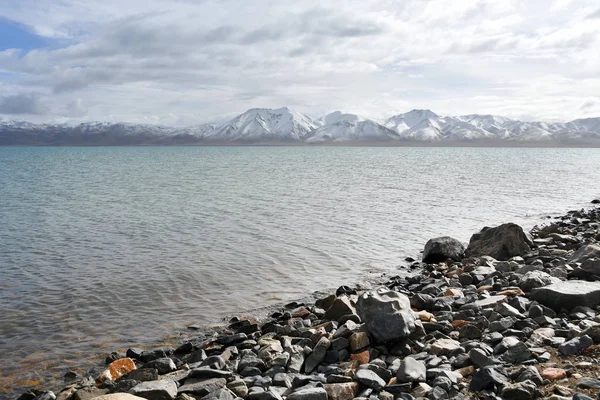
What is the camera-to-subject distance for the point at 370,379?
23.7ft

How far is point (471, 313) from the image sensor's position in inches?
401

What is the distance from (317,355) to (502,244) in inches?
457

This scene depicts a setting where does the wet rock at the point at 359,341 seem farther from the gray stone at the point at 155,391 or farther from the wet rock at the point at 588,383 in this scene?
the wet rock at the point at 588,383

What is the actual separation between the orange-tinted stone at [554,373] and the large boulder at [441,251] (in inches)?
463

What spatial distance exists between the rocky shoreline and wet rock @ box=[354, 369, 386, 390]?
0.6 inches

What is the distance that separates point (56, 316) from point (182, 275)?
4.48 meters

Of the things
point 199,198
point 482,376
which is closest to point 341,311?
point 482,376

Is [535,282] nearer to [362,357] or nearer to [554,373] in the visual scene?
[554,373]

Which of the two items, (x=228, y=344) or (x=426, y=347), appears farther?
(x=228, y=344)

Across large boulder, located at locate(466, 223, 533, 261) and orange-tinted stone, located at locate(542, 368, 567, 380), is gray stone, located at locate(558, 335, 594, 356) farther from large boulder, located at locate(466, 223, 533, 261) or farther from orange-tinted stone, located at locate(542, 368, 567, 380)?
large boulder, located at locate(466, 223, 533, 261)

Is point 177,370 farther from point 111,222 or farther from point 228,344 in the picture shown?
point 111,222

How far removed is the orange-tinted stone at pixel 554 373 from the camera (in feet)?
21.9

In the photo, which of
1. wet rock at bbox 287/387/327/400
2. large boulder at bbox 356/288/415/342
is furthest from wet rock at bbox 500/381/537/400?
large boulder at bbox 356/288/415/342

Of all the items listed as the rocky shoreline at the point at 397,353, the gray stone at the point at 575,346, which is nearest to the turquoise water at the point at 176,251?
the rocky shoreline at the point at 397,353
